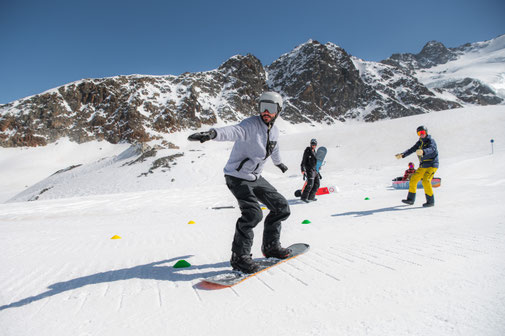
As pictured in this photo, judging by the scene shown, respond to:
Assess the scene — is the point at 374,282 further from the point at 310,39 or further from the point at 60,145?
the point at 310,39

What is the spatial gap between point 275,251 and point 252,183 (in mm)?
897

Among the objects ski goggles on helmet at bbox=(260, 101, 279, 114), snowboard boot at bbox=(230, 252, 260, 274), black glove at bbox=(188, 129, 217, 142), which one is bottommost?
snowboard boot at bbox=(230, 252, 260, 274)

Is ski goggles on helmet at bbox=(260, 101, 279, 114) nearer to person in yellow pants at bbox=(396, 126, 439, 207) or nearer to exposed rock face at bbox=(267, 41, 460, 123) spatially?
person in yellow pants at bbox=(396, 126, 439, 207)

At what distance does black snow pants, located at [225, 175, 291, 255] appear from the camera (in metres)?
3.13

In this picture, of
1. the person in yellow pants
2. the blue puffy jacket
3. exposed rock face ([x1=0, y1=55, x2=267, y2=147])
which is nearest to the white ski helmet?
the person in yellow pants

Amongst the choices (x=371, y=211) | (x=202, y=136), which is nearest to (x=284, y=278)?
(x=202, y=136)

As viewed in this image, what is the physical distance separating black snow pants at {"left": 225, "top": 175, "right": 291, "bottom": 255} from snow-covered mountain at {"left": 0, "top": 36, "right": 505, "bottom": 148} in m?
53.1

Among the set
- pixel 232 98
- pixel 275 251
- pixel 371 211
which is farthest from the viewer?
pixel 232 98

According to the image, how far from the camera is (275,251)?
11.2 ft

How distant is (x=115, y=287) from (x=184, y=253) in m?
1.32

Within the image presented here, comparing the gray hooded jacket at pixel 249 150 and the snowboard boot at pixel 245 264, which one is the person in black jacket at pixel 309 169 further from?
the snowboard boot at pixel 245 264

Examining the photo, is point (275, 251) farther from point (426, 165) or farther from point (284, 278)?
point (426, 165)

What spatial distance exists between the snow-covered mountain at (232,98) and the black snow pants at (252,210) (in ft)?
174

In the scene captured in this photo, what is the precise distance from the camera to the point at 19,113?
239 feet
